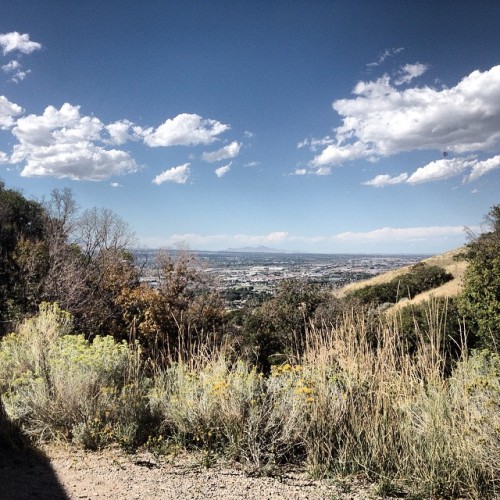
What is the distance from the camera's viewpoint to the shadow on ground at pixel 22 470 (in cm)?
314

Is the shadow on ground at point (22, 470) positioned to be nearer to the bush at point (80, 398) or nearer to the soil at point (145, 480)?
the soil at point (145, 480)

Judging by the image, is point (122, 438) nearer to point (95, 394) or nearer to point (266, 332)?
point (95, 394)

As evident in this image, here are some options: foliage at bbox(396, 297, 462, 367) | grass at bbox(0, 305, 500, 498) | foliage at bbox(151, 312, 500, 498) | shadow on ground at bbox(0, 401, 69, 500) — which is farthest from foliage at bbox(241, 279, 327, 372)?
shadow on ground at bbox(0, 401, 69, 500)

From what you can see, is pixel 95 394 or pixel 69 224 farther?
pixel 69 224

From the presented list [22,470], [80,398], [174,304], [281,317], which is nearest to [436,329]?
[80,398]

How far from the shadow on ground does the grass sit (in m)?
0.19

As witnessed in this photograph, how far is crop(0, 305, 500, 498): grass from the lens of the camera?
3.21 metres

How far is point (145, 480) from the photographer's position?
10.9 feet

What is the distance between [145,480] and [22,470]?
112 centimetres

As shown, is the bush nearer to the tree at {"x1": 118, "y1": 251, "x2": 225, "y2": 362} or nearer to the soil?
the soil

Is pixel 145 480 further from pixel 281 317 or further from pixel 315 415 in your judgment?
pixel 281 317

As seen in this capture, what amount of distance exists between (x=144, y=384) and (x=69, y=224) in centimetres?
1840

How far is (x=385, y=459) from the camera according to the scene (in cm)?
347

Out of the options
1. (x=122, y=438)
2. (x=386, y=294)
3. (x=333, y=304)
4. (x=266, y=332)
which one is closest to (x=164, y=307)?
(x=266, y=332)
